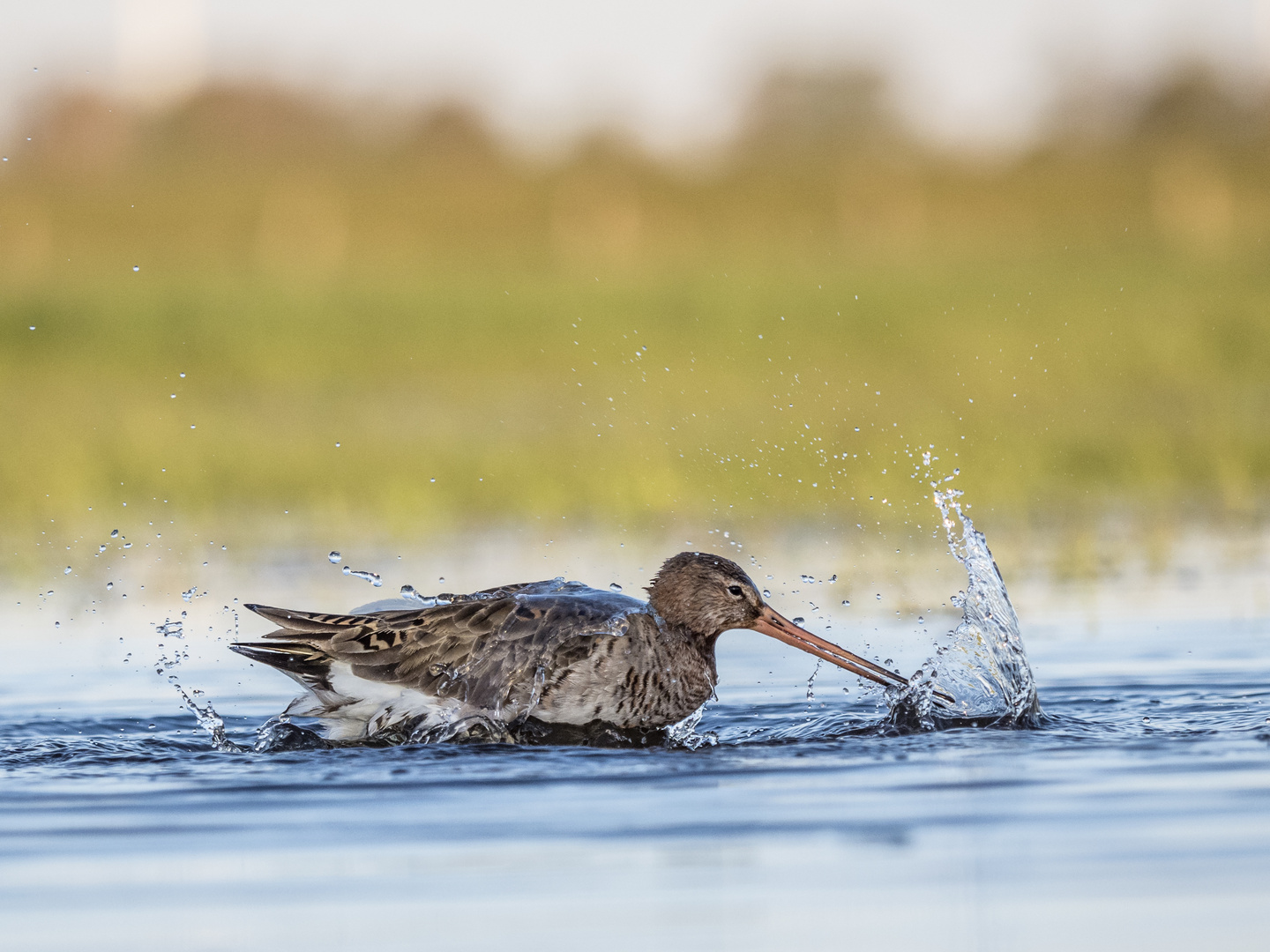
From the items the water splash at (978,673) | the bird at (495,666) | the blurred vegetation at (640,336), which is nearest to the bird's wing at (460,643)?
the bird at (495,666)

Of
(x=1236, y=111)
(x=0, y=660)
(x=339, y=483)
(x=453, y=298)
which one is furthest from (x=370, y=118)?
(x=0, y=660)

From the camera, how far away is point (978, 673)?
7934 mm

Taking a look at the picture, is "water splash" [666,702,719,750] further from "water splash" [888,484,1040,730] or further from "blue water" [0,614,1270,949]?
"water splash" [888,484,1040,730]

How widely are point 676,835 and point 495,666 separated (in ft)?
8.31

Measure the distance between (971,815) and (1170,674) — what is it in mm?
2983

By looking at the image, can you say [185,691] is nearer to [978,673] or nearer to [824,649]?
[824,649]

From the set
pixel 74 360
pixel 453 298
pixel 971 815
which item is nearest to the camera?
pixel 971 815

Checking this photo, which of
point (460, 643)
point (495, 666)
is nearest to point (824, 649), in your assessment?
point (495, 666)

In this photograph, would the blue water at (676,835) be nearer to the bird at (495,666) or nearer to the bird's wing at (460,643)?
the bird at (495,666)

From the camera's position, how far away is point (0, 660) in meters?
9.37

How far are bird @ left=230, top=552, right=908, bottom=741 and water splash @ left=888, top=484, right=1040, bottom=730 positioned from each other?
0.20 m

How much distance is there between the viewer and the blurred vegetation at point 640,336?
15.0 metres

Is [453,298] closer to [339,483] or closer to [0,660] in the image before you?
[339,483]

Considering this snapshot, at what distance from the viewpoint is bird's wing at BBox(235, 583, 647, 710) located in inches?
313
